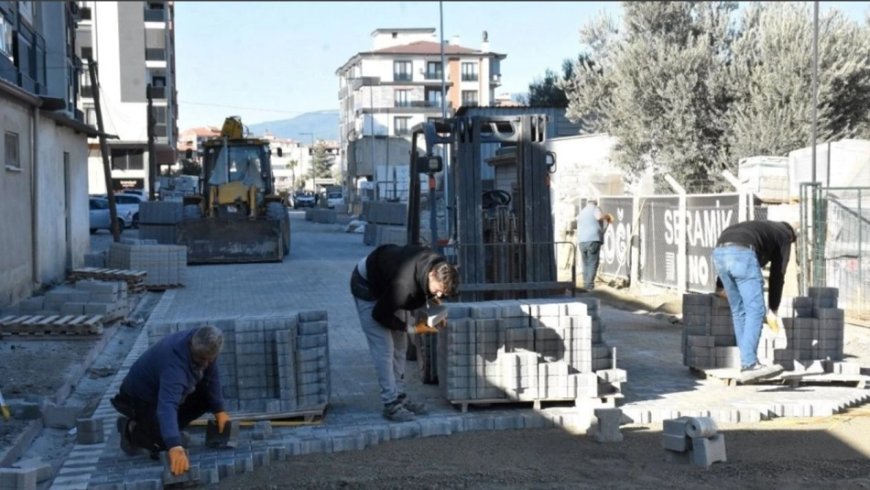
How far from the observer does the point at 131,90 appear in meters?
57.5

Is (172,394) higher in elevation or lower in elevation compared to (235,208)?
lower

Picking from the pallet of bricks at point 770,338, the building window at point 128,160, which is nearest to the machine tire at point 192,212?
the pallet of bricks at point 770,338

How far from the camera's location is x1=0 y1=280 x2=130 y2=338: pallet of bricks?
45.0 feet

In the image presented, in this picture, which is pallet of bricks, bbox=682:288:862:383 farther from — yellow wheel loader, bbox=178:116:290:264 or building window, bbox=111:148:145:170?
building window, bbox=111:148:145:170

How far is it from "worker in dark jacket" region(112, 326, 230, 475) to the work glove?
17.8 ft

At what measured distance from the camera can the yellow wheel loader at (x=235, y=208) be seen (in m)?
28.1

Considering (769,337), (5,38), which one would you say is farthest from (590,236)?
(5,38)

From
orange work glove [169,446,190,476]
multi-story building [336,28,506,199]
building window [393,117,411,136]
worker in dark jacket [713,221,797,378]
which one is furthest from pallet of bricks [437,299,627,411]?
building window [393,117,411,136]

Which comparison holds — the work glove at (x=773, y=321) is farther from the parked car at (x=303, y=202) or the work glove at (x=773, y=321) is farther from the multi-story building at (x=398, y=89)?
the parked car at (x=303, y=202)

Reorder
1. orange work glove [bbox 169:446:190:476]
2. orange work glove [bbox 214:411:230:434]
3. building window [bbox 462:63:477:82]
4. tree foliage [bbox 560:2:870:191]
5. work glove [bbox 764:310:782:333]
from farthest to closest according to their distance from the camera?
1. building window [bbox 462:63:477:82]
2. tree foliage [bbox 560:2:870:191]
3. work glove [bbox 764:310:782:333]
4. orange work glove [bbox 214:411:230:434]
5. orange work glove [bbox 169:446:190:476]

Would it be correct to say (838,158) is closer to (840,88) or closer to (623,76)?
(840,88)

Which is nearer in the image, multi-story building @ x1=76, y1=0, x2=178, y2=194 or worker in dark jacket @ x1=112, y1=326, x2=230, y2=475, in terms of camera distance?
worker in dark jacket @ x1=112, y1=326, x2=230, y2=475

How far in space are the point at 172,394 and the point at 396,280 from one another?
6.81ft

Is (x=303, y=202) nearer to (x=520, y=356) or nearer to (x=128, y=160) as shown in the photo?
(x=128, y=160)
